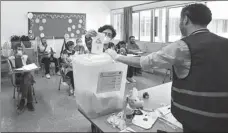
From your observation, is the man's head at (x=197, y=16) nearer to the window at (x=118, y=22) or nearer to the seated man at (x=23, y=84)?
the seated man at (x=23, y=84)

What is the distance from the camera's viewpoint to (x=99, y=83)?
1.22 metres

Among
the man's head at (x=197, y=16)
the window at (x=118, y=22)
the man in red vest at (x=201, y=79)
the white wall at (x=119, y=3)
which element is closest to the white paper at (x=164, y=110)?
the man in red vest at (x=201, y=79)

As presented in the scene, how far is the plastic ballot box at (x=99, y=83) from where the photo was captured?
121cm

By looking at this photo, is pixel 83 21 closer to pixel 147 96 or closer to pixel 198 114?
pixel 147 96

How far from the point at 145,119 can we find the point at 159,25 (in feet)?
19.3

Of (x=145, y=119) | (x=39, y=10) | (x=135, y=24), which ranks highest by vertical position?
(x=39, y=10)

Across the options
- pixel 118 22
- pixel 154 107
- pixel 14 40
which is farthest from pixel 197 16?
pixel 118 22

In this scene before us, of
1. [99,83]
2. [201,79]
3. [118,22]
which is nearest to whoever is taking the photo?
[201,79]

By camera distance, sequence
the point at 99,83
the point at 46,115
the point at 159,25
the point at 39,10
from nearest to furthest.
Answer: the point at 99,83 < the point at 46,115 < the point at 159,25 < the point at 39,10

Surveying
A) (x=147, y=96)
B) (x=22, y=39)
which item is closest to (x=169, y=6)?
(x=22, y=39)

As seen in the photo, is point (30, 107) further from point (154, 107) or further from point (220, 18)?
point (220, 18)

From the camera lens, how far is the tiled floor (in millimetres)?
2887

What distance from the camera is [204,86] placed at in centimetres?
97

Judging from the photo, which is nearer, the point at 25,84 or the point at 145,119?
the point at 145,119
